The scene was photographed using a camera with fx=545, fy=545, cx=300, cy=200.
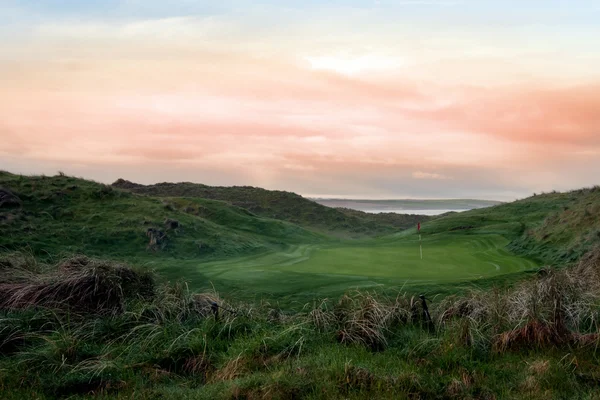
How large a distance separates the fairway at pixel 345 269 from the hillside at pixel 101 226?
10.00 ft

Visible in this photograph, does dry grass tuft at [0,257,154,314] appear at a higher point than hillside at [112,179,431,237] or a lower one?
lower

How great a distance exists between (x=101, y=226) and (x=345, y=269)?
10122 mm

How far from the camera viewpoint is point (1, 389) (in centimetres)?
657

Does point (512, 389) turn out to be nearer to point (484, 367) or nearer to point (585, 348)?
point (484, 367)

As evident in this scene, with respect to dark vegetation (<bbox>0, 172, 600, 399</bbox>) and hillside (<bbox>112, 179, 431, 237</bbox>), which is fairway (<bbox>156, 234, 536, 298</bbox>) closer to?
dark vegetation (<bbox>0, 172, 600, 399</bbox>)

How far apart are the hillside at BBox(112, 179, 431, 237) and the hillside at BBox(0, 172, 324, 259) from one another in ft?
70.2

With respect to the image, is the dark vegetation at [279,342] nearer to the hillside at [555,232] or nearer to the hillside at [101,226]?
the hillside at [555,232]

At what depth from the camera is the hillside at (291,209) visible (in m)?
51.6

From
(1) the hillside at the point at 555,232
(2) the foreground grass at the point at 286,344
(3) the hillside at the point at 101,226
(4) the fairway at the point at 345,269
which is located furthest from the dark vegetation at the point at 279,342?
(3) the hillside at the point at 101,226

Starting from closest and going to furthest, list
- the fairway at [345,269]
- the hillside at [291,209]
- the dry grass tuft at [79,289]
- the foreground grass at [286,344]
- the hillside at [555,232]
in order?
the foreground grass at [286,344]
the dry grass tuft at [79,289]
the fairway at [345,269]
the hillside at [555,232]
the hillside at [291,209]

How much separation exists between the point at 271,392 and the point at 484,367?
2.85m

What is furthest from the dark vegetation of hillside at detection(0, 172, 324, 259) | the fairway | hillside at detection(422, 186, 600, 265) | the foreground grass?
hillside at detection(0, 172, 324, 259)

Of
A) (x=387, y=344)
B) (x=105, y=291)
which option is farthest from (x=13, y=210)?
(x=387, y=344)

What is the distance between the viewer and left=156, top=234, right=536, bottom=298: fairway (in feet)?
41.7
